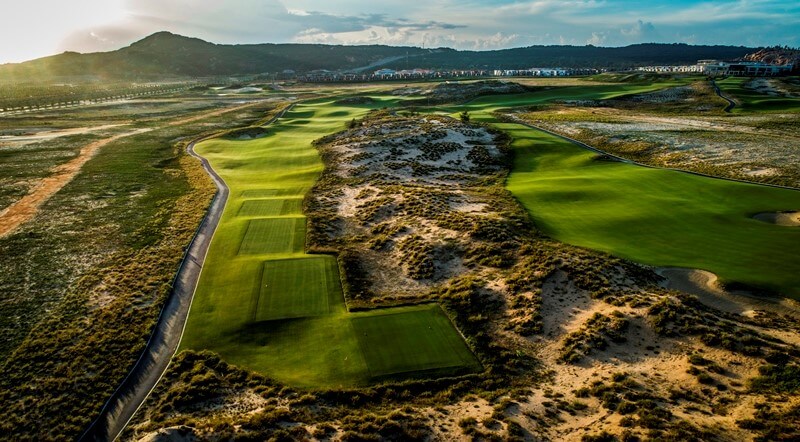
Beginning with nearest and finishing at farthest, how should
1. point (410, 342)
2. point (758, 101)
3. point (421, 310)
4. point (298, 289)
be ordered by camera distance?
point (410, 342) < point (421, 310) < point (298, 289) < point (758, 101)

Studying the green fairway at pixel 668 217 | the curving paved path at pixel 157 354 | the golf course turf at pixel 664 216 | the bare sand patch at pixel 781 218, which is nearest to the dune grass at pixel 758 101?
the golf course turf at pixel 664 216

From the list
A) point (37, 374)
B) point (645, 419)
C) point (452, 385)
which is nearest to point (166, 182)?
point (37, 374)

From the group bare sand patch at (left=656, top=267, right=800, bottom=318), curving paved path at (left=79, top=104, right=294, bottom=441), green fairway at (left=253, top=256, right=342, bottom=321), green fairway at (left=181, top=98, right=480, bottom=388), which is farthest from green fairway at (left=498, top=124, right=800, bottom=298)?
curving paved path at (left=79, top=104, right=294, bottom=441)

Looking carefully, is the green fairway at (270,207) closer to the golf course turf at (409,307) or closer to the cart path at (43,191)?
the golf course turf at (409,307)

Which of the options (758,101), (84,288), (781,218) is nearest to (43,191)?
(84,288)

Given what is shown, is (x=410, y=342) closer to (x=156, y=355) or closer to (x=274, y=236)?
(x=156, y=355)

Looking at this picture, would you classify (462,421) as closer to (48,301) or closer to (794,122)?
(48,301)
